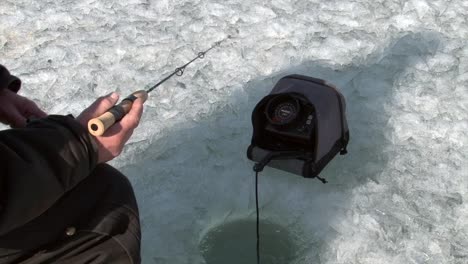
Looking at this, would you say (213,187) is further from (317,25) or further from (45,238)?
(317,25)

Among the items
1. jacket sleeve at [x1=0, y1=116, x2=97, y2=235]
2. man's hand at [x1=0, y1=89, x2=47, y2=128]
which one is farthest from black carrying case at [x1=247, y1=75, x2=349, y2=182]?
jacket sleeve at [x1=0, y1=116, x2=97, y2=235]

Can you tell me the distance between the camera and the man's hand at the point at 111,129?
1.86m

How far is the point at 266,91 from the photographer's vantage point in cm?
366

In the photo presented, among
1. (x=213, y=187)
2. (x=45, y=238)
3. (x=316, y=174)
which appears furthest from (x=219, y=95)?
(x=45, y=238)

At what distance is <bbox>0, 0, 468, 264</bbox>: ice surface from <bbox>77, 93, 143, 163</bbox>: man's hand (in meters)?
0.99

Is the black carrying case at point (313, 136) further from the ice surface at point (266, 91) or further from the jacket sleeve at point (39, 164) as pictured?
the jacket sleeve at point (39, 164)

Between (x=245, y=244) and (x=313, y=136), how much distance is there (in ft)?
1.97

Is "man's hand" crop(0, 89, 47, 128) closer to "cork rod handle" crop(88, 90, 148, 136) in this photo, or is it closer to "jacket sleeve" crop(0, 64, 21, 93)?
"jacket sleeve" crop(0, 64, 21, 93)

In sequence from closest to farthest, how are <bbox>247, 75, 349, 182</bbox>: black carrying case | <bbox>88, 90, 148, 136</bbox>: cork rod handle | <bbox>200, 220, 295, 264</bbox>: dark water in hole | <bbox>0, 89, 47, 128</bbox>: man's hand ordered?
<bbox>88, 90, 148, 136</bbox>: cork rod handle, <bbox>0, 89, 47, 128</bbox>: man's hand, <bbox>200, 220, 295, 264</bbox>: dark water in hole, <bbox>247, 75, 349, 182</bbox>: black carrying case

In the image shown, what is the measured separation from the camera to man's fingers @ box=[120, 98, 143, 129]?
75.7 inches

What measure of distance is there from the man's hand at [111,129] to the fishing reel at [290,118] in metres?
1.03

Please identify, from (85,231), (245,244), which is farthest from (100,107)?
(245,244)

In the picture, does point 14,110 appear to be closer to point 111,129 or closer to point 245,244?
point 111,129

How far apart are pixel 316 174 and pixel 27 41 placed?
8.07ft
